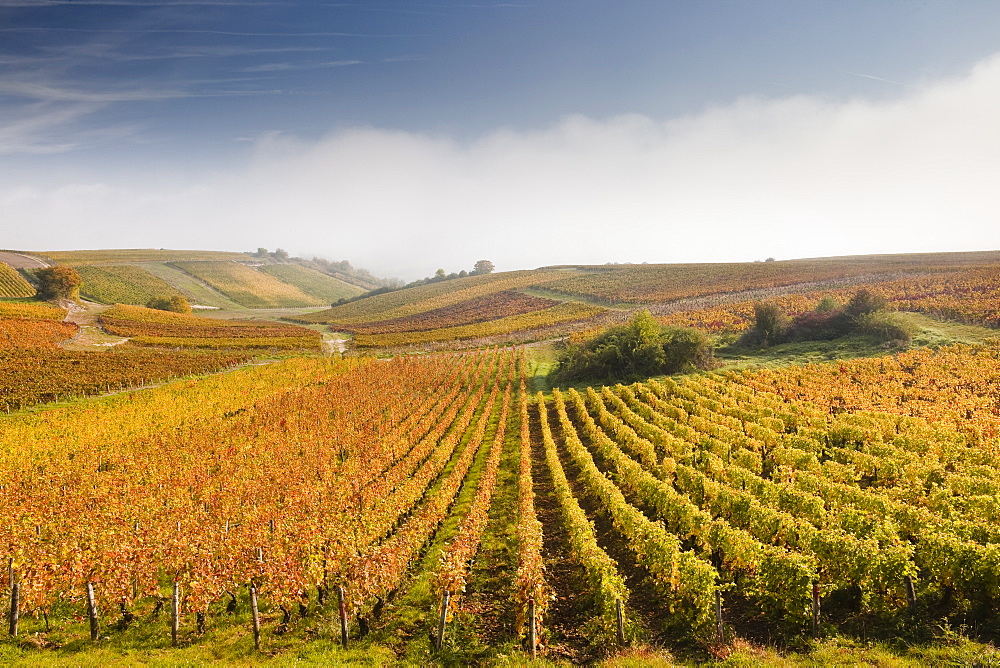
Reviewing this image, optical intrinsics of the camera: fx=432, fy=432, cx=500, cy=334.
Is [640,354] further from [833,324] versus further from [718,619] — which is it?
[718,619]

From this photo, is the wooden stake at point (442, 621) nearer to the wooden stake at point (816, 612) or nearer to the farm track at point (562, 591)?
the farm track at point (562, 591)

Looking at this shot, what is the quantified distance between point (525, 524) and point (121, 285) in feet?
594

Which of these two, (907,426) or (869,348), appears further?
(869,348)

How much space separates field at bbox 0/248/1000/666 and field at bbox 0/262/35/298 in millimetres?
88914

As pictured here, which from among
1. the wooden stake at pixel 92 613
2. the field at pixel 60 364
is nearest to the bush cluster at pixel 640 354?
the wooden stake at pixel 92 613

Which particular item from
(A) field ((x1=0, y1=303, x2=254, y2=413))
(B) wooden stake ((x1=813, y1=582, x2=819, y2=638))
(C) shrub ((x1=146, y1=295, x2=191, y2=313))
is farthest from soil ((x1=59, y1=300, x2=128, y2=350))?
(B) wooden stake ((x1=813, y1=582, x2=819, y2=638))

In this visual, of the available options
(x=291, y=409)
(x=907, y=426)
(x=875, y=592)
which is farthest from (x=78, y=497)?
(x=907, y=426)

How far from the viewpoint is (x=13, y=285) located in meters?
104

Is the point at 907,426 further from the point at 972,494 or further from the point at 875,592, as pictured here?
the point at 875,592

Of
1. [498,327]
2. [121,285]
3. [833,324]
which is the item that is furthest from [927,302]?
[121,285]

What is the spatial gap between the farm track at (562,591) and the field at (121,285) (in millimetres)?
151564

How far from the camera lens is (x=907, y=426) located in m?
24.5

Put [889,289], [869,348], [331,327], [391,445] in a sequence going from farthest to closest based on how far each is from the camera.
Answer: [331,327] < [889,289] < [869,348] < [391,445]

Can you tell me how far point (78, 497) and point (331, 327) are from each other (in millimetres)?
111216
